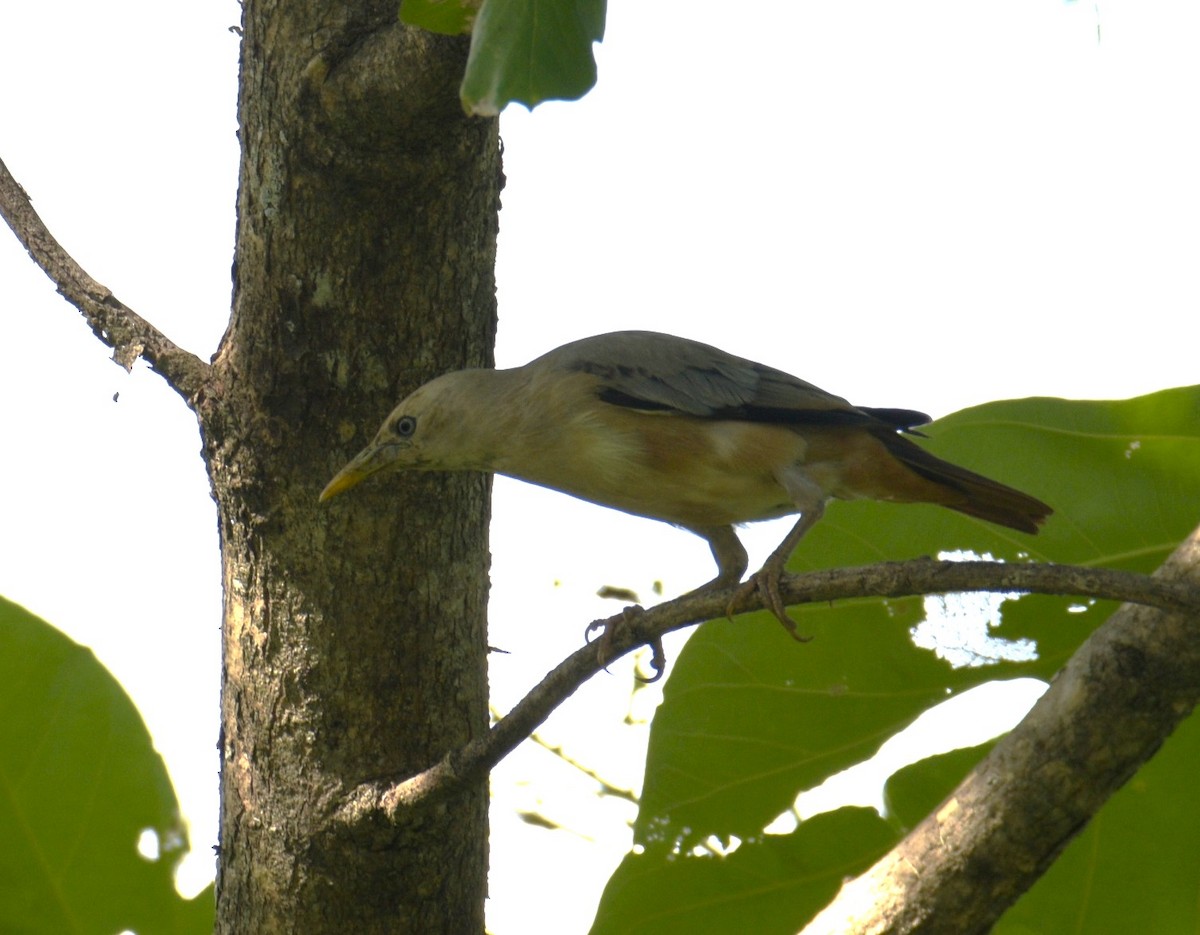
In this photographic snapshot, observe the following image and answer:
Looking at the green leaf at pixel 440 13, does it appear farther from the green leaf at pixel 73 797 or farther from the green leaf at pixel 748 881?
the green leaf at pixel 748 881

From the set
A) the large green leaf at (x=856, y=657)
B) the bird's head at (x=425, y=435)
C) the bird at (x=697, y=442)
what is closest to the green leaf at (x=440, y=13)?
the bird's head at (x=425, y=435)

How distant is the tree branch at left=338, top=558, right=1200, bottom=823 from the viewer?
7.03 ft

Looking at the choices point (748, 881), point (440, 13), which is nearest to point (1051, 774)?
point (748, 881)

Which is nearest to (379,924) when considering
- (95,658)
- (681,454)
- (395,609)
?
(395,609)

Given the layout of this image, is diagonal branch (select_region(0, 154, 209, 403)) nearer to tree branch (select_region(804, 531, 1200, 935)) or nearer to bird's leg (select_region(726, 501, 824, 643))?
bird's leg (select_region(726, 501, 824, 643))

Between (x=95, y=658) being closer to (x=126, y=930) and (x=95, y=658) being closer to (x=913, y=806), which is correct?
(x=126, y=930)

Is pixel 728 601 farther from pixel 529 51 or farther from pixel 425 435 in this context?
pixel 529 51

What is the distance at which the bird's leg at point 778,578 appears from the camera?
3.00m

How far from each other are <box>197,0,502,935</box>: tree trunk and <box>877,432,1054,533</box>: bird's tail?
4.52ft

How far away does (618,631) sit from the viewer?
10.3 ft

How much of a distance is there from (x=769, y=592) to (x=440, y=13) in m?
1.61

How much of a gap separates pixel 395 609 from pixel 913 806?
1.52 meters

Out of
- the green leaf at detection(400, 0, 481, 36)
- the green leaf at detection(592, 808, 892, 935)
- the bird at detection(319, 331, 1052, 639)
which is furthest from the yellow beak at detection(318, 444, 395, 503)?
the green leaf at detection(592, 808, 892, 935)

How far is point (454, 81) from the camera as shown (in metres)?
2.61
